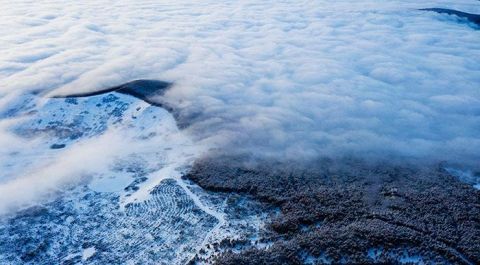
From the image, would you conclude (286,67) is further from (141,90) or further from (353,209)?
(353,209)

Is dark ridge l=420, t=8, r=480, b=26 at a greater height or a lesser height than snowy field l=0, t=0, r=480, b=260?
greater

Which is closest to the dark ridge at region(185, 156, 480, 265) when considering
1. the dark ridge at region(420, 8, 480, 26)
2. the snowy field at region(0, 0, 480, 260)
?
the snowy field at region(0, 0, 480, 260)

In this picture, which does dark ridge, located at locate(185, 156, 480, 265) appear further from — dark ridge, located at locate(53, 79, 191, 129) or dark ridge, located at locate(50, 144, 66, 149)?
dark ridge, located at locate(50, 144, 66, 149)

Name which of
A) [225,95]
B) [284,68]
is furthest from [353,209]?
[284,68]

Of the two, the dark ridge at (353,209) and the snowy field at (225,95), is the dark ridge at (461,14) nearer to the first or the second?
the snowy field at (225,95)

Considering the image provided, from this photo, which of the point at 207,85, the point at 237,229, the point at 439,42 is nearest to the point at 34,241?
the point at 237,229
